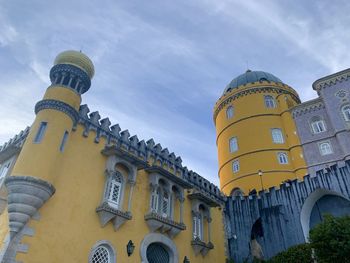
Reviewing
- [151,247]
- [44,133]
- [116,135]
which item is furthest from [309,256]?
[44,133]

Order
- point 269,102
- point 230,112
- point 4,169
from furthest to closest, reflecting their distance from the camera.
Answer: point 230,112
point 269,102
point 4,169

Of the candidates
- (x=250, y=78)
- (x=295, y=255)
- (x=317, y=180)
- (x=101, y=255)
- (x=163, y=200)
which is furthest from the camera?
(x=250, y=78)

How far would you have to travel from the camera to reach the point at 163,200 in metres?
15.6

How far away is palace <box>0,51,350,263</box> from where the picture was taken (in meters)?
10.6

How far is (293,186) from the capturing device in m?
17.8

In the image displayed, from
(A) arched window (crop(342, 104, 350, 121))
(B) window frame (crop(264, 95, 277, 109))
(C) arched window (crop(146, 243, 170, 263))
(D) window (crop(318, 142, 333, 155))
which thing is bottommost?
(C) arched window (crop(146, 243, 170, 263))

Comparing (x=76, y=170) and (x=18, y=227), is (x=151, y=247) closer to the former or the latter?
(x=76, y=170)

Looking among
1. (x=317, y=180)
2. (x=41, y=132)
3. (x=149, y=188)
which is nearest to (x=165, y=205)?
(x=149, y=188)

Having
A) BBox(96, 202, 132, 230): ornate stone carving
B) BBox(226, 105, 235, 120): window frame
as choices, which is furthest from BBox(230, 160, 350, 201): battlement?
BBox(226, 105, 235, 120): window frame

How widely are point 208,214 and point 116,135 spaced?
7.74 m

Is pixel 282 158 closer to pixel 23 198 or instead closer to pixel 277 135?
pixel 277 135

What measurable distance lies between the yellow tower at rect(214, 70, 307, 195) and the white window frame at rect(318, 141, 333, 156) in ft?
5.13

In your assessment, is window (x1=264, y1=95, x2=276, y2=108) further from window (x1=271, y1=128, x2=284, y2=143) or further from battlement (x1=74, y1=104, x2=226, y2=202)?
battlement (x1=74, y1=104, x2=226, y2=202)

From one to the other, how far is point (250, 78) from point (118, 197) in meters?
20.8
